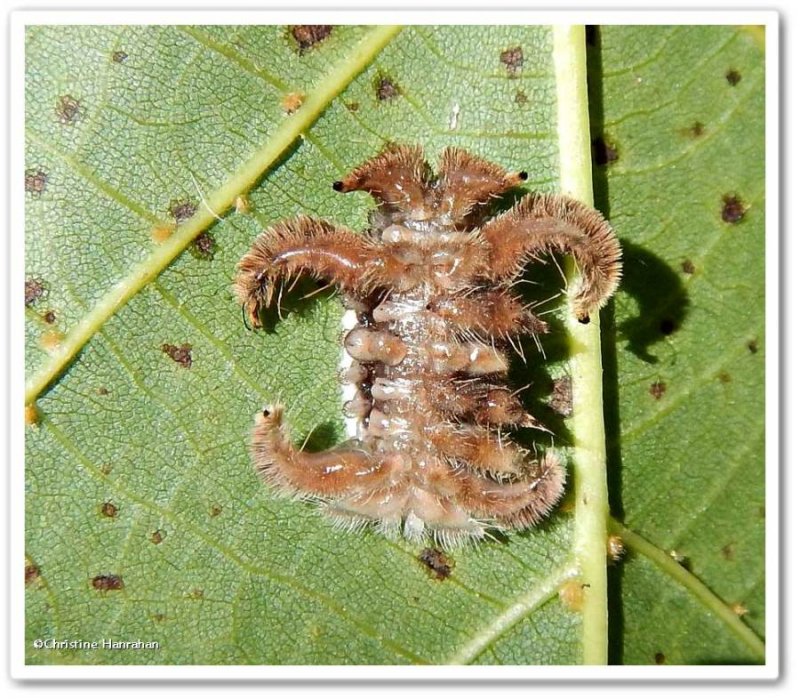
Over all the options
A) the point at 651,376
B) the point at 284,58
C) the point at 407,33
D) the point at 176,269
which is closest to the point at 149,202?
the point at 176,269

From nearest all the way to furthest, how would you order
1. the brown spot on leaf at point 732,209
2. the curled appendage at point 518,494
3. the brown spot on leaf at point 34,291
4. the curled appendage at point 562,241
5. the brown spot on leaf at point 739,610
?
the curled appendage at point 562,241, the curled appendage at point 518,494, the brown spot on leaf at point 34,291, the brown spot on leaf at point 732,209, the brown spot on leaf at point 739,610

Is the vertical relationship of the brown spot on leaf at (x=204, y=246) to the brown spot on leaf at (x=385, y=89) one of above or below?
below

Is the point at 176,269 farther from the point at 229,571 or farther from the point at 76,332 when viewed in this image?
the point at 229,571

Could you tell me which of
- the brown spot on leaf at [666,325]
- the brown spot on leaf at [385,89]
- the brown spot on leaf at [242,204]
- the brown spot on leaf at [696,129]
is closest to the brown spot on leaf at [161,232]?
the brown spot on leaf at [242,204]

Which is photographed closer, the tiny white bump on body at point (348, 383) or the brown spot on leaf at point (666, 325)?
the tiny white bump on body at point (348, 383)

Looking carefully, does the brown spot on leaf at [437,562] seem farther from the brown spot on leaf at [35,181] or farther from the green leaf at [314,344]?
the brown spot on leaf at [35,181]

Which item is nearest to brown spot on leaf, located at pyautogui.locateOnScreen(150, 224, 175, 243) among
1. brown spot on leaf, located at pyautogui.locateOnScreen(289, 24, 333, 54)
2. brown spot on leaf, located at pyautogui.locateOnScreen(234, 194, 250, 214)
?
brown spot on leaf, located at pyautogui.locateOnScreen(234, 194, 250, 214)

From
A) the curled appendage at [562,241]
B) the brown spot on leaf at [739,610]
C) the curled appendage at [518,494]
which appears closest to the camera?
the curled appendage at [562,241]

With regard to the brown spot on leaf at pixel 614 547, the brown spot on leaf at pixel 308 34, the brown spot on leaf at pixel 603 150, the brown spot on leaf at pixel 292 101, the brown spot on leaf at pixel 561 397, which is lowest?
the brown spot on leaf at pixel 614 547
